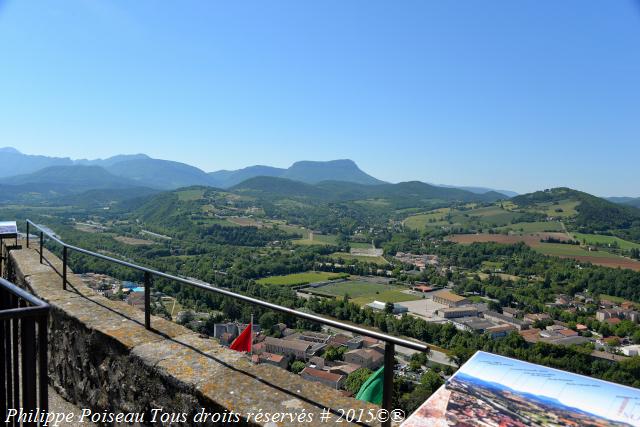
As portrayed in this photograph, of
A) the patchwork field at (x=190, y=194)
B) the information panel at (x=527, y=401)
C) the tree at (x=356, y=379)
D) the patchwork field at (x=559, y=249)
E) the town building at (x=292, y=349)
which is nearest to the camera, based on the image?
the information panel at (x=527, y=401)

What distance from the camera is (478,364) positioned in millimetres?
1731

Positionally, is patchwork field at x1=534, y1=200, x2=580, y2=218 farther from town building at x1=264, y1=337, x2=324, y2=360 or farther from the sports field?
town building at x1=264, y1=337, x2=324, y2=360

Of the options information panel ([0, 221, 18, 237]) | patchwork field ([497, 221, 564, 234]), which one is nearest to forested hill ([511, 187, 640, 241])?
patchwork field ([497, 221, 564, 234])

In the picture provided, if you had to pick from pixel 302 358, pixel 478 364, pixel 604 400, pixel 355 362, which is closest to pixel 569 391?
pixel 604 400

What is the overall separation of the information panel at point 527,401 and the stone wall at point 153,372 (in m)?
0.82

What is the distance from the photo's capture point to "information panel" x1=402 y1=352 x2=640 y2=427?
51.6 inches

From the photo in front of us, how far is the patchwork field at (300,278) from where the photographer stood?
56.0m

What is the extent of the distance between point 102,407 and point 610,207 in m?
Result: 143

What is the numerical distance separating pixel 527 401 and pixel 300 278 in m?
59.7

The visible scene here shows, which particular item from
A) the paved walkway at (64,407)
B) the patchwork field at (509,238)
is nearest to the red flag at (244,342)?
the paved walkway at (64,407)

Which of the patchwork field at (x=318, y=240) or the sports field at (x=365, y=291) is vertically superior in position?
→ the patchwork field at (x=318, y=240)

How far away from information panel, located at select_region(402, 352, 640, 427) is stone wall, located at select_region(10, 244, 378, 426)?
0.82 meters

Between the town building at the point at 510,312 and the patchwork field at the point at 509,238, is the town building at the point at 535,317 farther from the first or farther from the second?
the patchwork field at the point at 509,238

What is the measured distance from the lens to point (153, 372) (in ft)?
8.80
